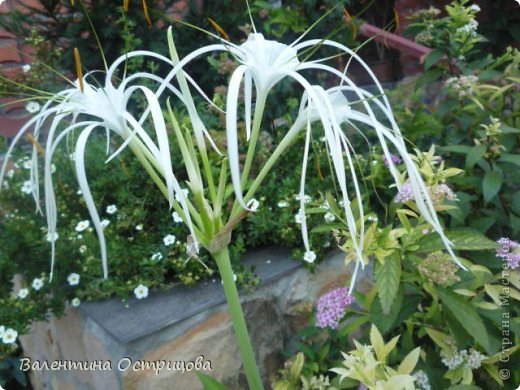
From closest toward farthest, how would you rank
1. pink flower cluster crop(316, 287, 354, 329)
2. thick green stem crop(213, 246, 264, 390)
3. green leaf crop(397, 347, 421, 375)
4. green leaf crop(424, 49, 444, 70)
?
1. thick green stem crop(213, 246, 264, 390)
2. green leaf crop(397, 347, 421, 375)
3. pink flower cluster crop(316, 287, 354, 329)
4. green leaf crop(424, 49, 444, 70)

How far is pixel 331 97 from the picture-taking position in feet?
2.37

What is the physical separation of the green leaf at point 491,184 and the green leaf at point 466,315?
40cm

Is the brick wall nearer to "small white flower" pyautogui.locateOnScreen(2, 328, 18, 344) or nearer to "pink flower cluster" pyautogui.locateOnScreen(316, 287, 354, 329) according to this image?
"small white flower" pyautogui.locateOnScreen(2, 328, 18, 344)

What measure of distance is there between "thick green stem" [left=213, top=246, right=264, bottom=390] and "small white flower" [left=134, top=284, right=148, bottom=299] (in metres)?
0.59

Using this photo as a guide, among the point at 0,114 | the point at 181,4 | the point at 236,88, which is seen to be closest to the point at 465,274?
the point at 236,88

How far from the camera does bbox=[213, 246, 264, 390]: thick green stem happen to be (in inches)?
30.0

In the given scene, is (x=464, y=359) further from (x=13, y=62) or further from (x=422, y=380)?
(x=13, y=62)

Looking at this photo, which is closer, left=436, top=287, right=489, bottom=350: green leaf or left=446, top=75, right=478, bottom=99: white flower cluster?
left=436, top=287, right=489, bottom=350: green leaf

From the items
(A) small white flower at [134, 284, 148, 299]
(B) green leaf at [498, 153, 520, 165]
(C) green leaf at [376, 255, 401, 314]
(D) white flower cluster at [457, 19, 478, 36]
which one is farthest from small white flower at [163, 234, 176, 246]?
(D) white flower cluster at [457, 19, 478, 36]

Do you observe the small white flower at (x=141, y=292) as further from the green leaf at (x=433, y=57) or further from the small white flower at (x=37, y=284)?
the green leaf at (x=433, y=57)

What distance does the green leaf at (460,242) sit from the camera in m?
1.04

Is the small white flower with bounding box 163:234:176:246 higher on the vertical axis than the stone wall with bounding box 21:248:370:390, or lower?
higher

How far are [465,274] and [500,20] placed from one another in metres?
2.90

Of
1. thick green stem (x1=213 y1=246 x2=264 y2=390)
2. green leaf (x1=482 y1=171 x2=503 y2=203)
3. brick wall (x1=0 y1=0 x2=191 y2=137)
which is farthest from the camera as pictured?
brick wall (x1=0 y1=0 x2=191 y2=137)
